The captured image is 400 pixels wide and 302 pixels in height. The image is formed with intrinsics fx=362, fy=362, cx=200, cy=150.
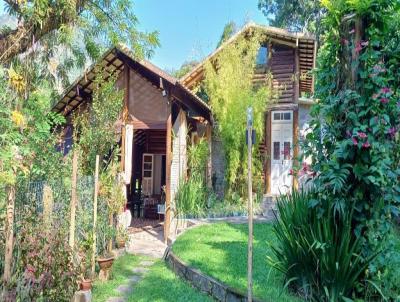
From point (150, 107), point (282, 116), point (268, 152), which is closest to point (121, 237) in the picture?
point (150, 107)

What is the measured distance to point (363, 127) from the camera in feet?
13.7

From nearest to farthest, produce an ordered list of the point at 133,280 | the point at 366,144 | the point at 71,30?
the point at 366,144
the point at 133,280
the point at 71,30

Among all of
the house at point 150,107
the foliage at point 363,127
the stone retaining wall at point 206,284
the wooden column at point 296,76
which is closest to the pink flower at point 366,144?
the foliage at point 363,127

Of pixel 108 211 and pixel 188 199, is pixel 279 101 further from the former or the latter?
pixel 108 211

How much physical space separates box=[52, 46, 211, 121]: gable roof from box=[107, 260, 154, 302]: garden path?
510 centimetres

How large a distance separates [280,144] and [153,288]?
9.27 m

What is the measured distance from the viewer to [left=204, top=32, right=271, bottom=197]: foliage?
1253 cm

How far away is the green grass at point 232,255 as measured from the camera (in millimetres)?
4863

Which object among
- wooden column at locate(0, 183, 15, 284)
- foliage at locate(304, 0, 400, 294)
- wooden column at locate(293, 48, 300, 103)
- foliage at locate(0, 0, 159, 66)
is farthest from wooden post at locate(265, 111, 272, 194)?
wooden column at locate(0, 183, 15, 284)

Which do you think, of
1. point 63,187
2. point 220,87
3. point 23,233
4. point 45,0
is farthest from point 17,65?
point 220,87

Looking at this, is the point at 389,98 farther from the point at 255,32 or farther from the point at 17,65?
the point at 255,32

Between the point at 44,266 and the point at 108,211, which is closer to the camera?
the point at 44,266

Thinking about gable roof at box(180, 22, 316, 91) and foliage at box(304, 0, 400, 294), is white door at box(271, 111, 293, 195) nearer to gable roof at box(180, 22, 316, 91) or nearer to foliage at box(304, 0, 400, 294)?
gable roof at box(180, 22, 316, 91)

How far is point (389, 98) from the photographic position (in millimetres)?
4195
